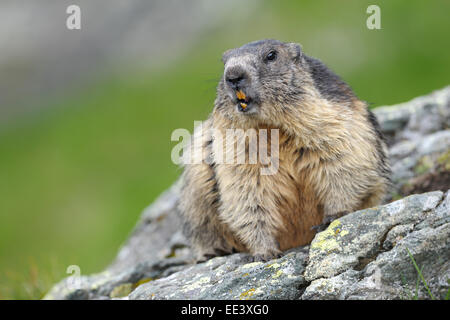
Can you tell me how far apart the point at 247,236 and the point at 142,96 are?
1846cm

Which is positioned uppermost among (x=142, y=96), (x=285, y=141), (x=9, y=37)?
(x=9, y=37)

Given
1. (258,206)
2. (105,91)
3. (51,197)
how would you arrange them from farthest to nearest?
(105,91), (51,197), (258,206)

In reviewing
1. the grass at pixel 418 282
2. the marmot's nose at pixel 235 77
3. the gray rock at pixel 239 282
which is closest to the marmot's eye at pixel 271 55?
the marmot's nose at pixel 235 77

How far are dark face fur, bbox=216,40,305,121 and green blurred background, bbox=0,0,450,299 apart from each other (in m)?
9.23

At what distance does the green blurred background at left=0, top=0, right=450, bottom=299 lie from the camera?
1847cm

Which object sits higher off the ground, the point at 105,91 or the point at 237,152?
the point at 105,91

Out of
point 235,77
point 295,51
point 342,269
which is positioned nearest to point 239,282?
point 342,269

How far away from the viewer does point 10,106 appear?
2692 centimetres

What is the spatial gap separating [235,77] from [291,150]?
3.37ft

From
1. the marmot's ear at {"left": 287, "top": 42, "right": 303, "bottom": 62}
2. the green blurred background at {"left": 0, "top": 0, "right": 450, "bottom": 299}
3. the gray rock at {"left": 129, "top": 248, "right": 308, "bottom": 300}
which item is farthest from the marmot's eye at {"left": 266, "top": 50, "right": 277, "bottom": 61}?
the green blurred background at {"left": 0, "top": 0, "right": 450, "bottom": 299}

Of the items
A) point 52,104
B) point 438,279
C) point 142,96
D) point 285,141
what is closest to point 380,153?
point 285,141

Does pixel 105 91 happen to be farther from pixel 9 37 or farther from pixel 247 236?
pixel 247 236

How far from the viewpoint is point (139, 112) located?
2330 centimetres

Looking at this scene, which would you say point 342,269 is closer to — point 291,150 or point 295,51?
point 291,150
